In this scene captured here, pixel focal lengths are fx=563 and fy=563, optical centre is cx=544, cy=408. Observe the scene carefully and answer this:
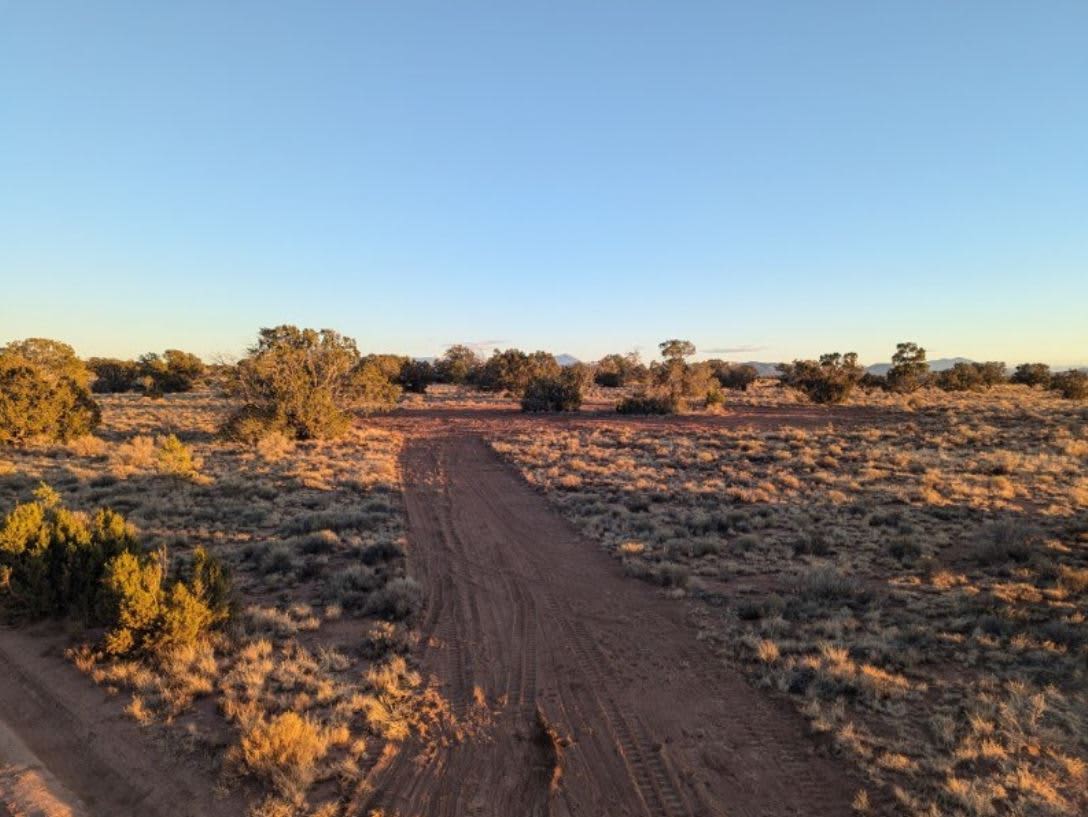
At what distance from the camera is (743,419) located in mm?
37656

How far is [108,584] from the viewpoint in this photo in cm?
804

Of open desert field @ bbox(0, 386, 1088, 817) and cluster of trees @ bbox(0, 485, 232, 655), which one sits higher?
cluster of trees @ bbox(0, 485, 232, 655)

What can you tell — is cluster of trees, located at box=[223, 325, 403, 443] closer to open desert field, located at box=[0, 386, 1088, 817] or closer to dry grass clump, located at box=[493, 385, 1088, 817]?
open desert field, located at box=[0, 386, 1088, 817]

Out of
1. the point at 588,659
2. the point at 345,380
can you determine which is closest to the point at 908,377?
the point at 345,380

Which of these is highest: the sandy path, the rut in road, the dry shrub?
the dry shrub

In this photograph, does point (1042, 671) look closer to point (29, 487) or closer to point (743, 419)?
point (29, 487)

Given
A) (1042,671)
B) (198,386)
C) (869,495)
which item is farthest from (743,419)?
(198,386)

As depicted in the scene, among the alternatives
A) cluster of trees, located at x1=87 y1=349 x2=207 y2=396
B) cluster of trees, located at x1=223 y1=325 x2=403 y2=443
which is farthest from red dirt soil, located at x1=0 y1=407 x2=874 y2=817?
cluster of trees, located at x1=87 y1=349 x2=207 y2=396

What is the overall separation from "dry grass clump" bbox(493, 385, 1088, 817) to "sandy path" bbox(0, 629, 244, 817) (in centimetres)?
658

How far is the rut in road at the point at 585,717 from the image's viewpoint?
5504 mm

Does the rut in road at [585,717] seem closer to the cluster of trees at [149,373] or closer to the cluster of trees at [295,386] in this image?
the cluster of trees at [295,386]

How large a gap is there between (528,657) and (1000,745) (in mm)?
5556

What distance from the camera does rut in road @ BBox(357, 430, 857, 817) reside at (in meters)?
5.50

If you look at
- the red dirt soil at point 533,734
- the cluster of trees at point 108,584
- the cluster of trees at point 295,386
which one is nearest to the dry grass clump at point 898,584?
the red dirt soil at point 533,734
